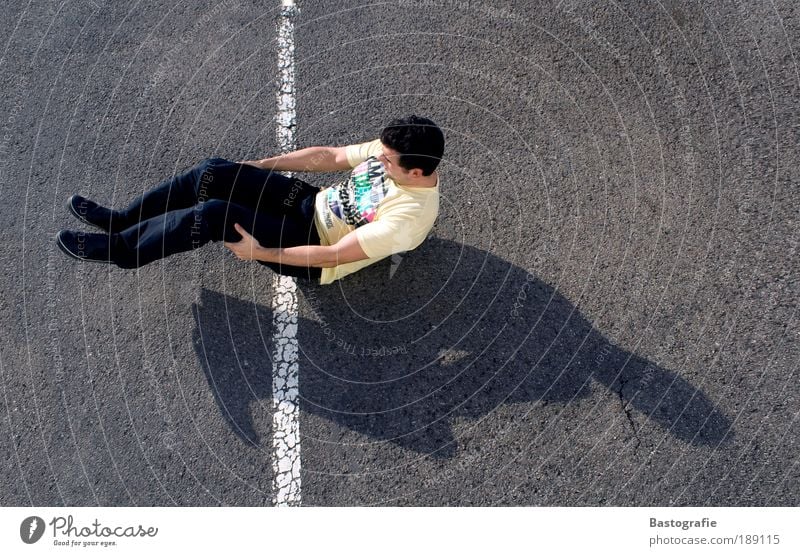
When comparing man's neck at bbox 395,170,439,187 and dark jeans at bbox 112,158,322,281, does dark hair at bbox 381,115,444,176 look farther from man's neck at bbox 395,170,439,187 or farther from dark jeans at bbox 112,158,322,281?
dark jeans at bbox 112,158,322,281

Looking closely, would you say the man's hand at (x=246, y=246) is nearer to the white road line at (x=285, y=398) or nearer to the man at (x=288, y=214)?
the man at (x=288, y=214)

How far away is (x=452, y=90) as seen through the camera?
481cm

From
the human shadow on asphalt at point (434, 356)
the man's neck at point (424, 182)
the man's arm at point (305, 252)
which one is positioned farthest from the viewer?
the human shadow on asphalt at point (434, 356)

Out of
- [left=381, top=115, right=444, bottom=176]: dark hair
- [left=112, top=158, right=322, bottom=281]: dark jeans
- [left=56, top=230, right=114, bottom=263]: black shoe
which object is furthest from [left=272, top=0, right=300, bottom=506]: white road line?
[left=381, top=115, right=444, bottom=176]: dark hair

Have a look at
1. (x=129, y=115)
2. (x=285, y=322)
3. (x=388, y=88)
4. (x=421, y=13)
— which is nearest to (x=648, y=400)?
(x=285, y=322)

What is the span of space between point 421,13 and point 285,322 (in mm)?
2647

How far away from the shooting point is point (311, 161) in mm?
4062

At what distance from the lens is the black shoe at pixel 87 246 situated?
4.08 meters

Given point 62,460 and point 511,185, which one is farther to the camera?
point 511,185

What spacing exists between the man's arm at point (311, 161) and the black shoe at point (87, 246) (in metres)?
1.07
